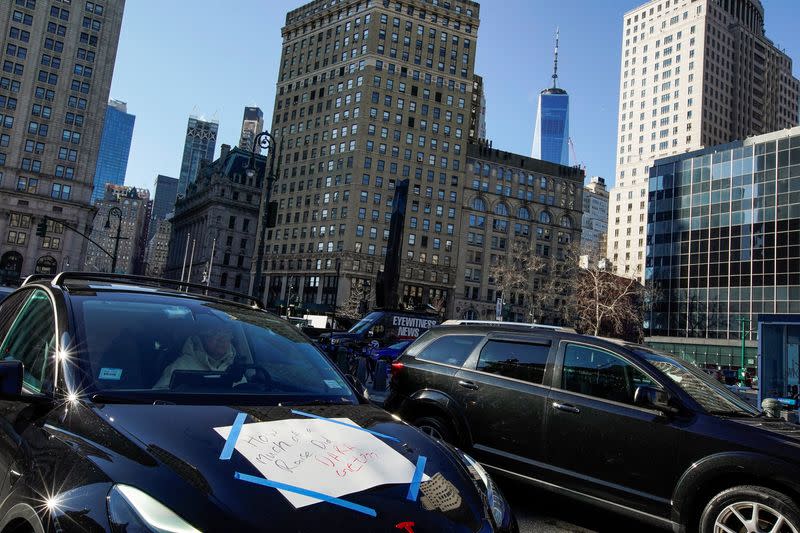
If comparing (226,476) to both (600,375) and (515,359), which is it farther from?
(515,359)

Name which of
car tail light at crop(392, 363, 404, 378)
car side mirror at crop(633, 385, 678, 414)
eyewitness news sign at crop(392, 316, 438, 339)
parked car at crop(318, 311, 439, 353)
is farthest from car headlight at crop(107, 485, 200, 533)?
eyewitness news sign at crop(392, 316, 438, 339)

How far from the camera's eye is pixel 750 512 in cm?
398

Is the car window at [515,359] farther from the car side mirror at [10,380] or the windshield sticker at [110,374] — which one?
the car side mirror at [10,380]

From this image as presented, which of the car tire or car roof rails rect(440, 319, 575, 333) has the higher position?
car roof rails rect(440, 319, 575, 333)

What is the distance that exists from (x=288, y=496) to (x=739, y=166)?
7594 cm

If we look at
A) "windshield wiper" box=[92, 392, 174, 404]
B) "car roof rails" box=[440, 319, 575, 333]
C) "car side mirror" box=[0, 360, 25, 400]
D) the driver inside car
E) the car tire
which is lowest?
the car tire

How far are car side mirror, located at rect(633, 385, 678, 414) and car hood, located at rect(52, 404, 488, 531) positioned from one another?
2507mm

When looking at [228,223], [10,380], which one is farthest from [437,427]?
[228,223]

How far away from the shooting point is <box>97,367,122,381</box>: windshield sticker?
2.58m

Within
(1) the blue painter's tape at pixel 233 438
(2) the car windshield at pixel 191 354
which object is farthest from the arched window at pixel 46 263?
(1) the blue painter's tape at pixel 233 438

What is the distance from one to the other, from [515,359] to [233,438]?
13.3 feet

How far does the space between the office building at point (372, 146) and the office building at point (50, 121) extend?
101 ft

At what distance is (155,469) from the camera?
1928mm

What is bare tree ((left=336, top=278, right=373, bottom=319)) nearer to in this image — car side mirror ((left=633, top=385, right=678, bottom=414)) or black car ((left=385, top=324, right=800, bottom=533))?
black car ((left=385, top=324, right=800, bottom=533))
